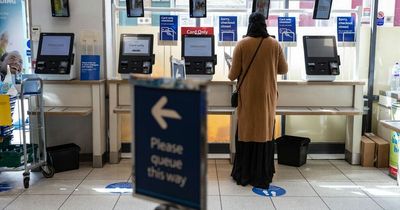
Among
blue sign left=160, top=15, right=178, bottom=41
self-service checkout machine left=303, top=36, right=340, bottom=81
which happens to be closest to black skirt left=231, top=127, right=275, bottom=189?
self-service checkout machine left=303, top=36, right=340, bottom=81

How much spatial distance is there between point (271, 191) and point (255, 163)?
12.7 inches

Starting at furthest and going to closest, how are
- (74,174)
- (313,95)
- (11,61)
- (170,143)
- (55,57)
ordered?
(11,61) → (313,95) → (55,57) → (74,174) → (170,143)

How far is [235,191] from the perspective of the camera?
163 inches

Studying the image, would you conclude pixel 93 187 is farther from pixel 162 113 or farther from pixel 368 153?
pixel 368 153

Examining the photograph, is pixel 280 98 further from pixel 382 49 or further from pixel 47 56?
pixel 47 56

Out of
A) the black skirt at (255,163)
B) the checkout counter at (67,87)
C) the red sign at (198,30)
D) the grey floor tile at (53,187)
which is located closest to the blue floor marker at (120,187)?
the grey floor tile at (53,187)

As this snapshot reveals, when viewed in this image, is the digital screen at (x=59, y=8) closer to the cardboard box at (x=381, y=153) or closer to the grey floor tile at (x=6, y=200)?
the grey floor tile at (x=6, y=200)

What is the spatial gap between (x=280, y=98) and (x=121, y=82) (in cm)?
196

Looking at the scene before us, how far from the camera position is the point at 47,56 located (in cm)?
485

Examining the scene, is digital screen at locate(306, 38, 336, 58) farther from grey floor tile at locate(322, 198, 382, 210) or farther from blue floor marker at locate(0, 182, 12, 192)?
blue floor marker at locate(0, 182, 12, 192)

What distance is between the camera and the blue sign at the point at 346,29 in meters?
5.12

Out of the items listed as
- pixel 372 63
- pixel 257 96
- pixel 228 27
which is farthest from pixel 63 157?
pixel 372 63

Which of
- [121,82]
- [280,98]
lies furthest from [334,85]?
[121,82]

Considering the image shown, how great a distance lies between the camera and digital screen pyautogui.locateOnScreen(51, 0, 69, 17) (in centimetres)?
489
